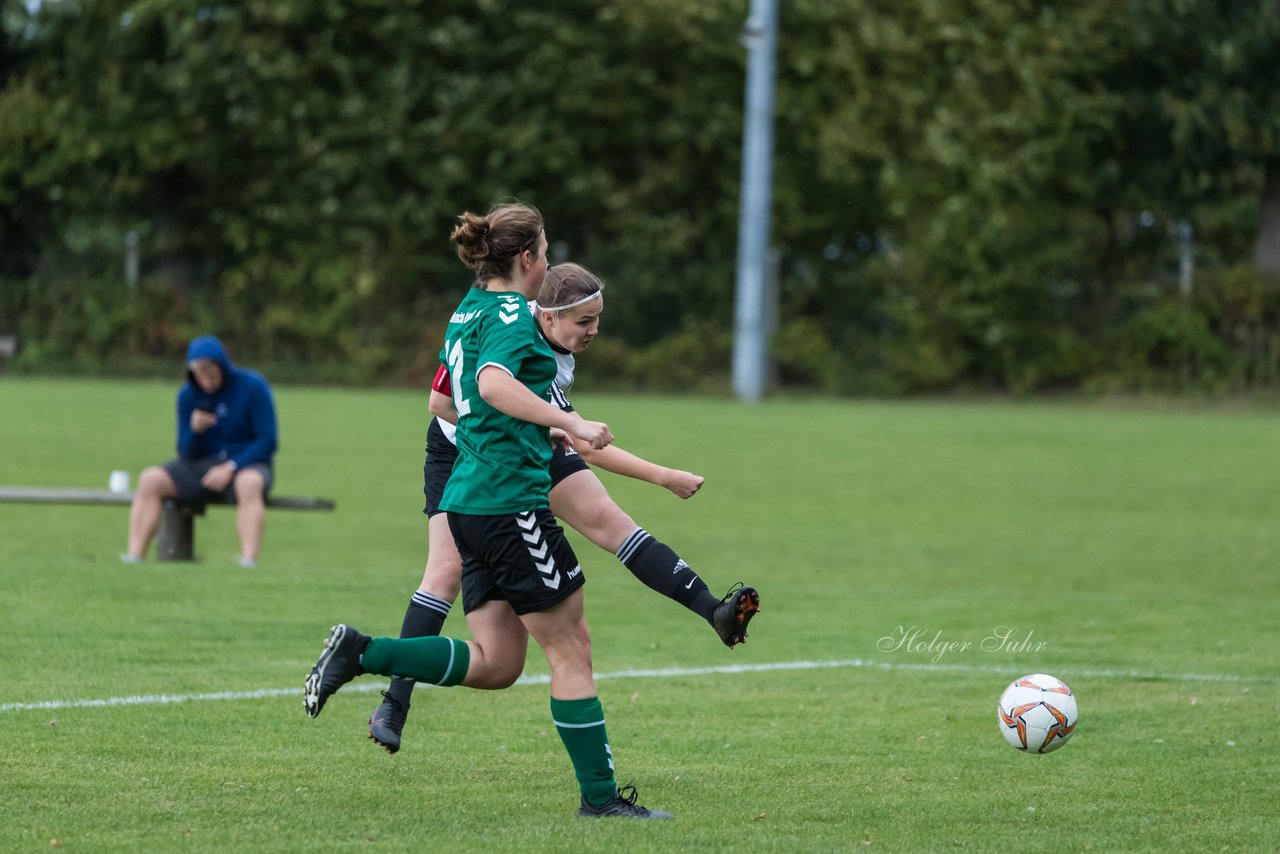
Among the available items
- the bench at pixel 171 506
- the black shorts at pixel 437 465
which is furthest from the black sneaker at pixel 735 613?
the bench at pixel 171 506

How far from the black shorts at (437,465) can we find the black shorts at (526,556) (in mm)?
1304

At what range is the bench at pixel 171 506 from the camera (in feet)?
39.6

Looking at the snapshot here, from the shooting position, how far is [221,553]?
13.8 m

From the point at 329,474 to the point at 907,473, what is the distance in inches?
241

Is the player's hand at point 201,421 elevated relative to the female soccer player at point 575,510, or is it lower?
lower

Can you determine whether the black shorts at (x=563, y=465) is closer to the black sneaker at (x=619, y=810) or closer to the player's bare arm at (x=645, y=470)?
the player's bare arm at (x=645, y=470)

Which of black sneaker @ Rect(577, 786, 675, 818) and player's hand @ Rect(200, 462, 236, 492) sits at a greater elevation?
black sneaker @ Rect(577, 786, 675, 818)

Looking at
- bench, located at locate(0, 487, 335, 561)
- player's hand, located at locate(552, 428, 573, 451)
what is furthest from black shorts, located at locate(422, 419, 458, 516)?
bench, located at locate(0, 487, 335, 561)

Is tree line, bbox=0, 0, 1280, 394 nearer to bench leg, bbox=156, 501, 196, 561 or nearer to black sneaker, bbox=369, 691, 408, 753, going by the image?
bench leg, bbox=156, 501, 196, 561

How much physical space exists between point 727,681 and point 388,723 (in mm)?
2485

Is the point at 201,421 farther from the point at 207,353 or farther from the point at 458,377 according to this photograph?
the point at 458,377

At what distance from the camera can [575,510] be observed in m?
6.13

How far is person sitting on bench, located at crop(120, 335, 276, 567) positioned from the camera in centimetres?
1197

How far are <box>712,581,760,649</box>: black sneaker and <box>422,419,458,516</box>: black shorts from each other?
1.46m
